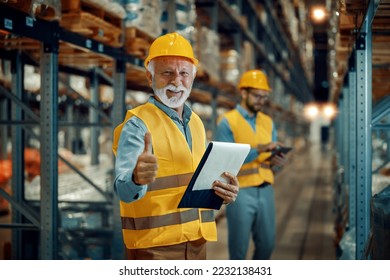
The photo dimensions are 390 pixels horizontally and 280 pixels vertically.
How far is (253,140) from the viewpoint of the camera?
15.4 ft

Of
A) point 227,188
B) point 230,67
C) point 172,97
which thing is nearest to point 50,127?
point 172,97

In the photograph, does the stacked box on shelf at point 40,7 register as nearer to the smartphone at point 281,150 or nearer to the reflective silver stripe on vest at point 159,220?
the reflective silver stripe on vest at point 159,220

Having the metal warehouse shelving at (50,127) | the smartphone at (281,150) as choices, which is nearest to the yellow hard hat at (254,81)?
the smartphone at (281,150)

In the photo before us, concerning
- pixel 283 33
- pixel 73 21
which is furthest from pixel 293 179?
pixel 73 21

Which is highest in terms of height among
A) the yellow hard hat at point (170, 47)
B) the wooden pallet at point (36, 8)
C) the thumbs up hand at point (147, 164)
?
the wooden pallet at point (36, 8)

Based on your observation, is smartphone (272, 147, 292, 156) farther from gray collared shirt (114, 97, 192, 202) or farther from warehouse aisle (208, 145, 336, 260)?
gray collared shirt (114, 97, 192, 202)

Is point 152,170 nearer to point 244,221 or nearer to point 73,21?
point 73,21

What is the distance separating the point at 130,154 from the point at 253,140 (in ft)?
8.06

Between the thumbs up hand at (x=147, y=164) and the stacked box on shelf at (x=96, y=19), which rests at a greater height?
the stacked box on shelf at (x=96, y=19)

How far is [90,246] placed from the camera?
4.98 m

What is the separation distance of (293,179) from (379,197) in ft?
37.7

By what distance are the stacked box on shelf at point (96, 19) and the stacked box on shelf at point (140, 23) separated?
4.9 inches

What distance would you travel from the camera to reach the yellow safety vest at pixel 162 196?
251 cm

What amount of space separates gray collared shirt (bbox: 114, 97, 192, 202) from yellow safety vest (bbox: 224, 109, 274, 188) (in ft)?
6.40
